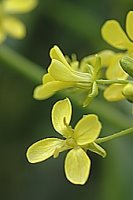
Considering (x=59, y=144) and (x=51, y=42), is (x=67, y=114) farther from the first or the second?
(x=51, y=42)

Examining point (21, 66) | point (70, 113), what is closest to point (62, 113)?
point (70, 113)

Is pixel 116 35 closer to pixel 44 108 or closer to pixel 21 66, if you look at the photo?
pixel 21 66

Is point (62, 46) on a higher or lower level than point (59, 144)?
higher

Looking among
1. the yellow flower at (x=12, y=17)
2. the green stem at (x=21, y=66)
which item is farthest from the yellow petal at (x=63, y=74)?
the yellow flower at (x=12, y=17)

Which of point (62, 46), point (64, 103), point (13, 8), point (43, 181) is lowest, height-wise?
point (43, 181)


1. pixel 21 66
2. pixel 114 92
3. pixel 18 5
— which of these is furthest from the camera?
pixel 18 5

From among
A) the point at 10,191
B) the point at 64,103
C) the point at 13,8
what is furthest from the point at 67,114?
the point at 10,191

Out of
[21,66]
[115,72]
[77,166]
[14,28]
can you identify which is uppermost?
[14,28]
